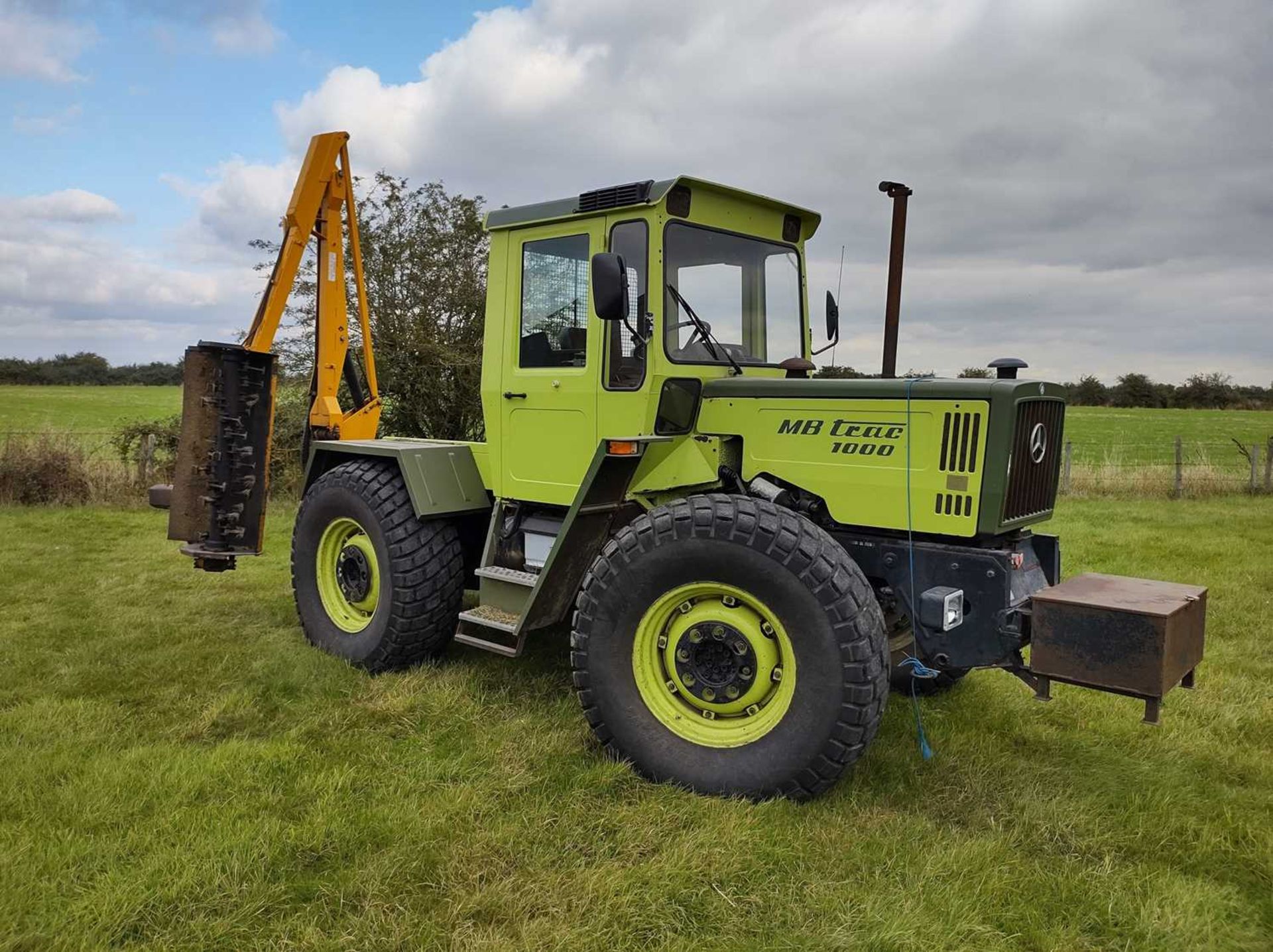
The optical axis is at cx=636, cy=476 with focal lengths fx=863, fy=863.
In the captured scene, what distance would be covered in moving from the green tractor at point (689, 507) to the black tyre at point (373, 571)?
0.05 ft

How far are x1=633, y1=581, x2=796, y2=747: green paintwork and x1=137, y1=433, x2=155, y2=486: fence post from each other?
34.5 feet

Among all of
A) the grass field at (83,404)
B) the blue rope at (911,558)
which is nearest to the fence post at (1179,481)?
the blue rope at (911,558)

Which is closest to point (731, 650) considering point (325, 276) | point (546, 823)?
point (546, 823)

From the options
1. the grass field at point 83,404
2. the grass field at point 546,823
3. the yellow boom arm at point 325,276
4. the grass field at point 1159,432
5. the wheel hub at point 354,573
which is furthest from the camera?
the grass field at point 83,404

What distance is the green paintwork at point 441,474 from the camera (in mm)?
4789

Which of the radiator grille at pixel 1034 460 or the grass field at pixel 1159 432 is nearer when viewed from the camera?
the radiator grille at pixel 1034 460

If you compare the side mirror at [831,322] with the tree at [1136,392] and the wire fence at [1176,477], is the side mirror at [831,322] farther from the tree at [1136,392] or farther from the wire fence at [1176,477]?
the tree at [1136,392]

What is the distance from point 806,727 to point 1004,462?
126 cm

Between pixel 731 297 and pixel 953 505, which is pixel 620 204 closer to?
pixel 731 297

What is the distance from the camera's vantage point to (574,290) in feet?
14.4

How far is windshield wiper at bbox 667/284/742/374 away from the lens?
4.11 metres

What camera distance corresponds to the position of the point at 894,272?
4.34m

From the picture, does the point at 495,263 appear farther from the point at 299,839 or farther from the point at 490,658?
the point at 299,839

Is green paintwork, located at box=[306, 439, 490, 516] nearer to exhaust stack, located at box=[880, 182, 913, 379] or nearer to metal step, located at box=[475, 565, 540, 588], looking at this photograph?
metal step, located at box=[475, 565, 540, 588]
